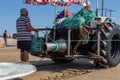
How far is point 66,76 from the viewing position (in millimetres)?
8320

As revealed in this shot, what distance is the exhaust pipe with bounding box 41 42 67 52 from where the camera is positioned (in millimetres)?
8688

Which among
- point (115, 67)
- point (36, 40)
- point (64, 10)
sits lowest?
point (115, 67)

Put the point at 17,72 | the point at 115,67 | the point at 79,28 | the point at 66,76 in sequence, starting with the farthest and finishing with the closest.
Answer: the point at 115,67 < the point at 79,28 < the point at 66,76 < the point at 17,72

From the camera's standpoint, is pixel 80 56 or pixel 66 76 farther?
pixel 80 56

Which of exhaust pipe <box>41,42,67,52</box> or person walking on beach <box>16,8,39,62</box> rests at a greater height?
person walking on beach <box>16,8,39,62</box>

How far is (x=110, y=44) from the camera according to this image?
9.87 meters

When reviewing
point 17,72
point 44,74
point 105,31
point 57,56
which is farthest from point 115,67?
point 17,72

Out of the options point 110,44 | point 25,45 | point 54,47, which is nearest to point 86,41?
point 110,44

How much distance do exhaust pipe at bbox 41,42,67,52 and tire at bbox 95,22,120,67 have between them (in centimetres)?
115

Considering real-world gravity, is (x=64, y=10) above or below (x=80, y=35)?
above

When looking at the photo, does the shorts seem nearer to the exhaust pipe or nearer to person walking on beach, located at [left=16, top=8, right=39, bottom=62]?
person walking on beach, located at [left=16, top=8, right=39, bottom=62]

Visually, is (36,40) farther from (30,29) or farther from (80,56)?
(80,56)

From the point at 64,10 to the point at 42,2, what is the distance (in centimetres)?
88

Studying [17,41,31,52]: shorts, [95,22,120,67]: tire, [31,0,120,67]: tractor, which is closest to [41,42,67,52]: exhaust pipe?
[31,0,120,67]: tractor
